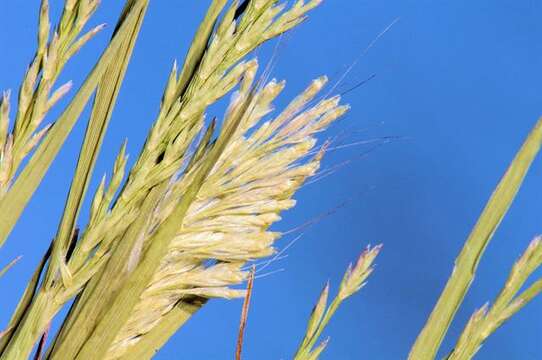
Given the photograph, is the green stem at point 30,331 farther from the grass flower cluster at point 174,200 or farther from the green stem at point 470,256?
the green stem at point 470,256

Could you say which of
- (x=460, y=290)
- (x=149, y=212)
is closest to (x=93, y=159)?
(x=149, y=212)

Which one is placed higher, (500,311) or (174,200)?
(174,200)

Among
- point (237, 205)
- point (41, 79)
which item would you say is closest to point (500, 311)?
point (237, 205)

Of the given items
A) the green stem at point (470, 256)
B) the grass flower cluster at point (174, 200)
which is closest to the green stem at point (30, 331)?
the grass flower cluster at point (174, 200)

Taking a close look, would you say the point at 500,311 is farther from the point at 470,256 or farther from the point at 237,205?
the point at 237,205

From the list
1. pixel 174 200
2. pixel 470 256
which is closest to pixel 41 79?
pixel 174 200

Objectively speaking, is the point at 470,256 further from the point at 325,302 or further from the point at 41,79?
the point at 41,79

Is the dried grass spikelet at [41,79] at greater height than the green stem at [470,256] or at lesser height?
greater

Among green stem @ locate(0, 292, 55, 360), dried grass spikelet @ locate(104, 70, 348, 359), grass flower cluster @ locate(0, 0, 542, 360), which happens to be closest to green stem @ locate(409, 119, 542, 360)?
grass flower cluster @ locate(0, 0, 542, 360)

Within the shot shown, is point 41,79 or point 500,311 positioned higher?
Answer: point 41,79
